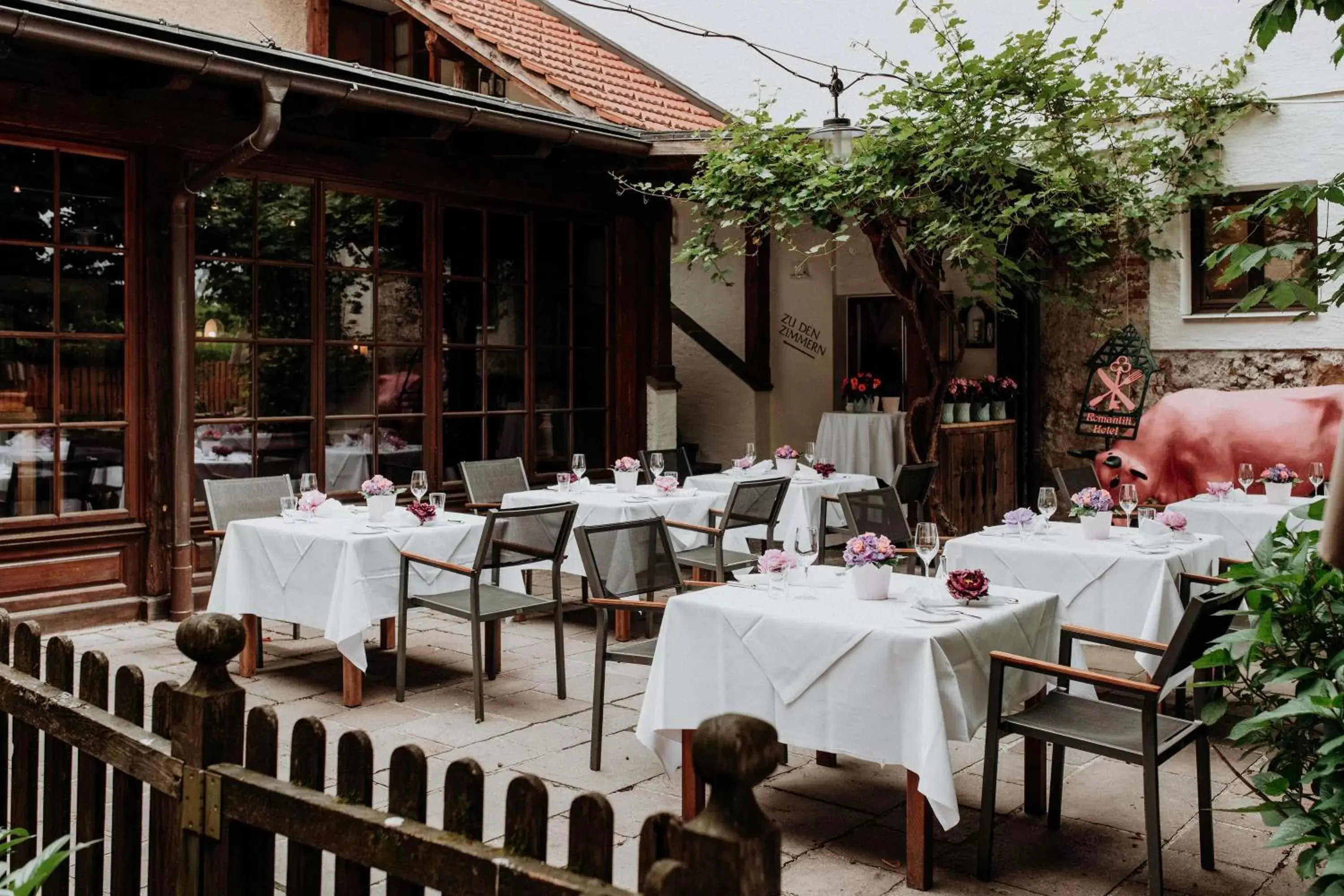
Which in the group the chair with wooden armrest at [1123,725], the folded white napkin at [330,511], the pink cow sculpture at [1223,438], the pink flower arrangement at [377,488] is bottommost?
the chair with wooden armrest at [1123,725]

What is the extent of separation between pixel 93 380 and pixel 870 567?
5106 mm

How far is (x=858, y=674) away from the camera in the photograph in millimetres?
3617

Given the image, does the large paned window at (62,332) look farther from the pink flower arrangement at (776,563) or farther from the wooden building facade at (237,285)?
the pink flower arrangement at (776,563)

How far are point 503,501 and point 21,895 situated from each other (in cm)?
584

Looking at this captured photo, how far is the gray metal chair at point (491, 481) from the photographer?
25.8ft

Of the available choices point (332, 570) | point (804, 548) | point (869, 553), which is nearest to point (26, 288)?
point (332, 570)

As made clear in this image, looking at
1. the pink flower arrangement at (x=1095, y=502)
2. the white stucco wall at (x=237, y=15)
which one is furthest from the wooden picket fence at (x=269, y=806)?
the white stucco wall at (x=237, y=15)

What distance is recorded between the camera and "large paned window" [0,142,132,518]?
6.78 m

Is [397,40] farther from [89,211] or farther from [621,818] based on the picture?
[621,818]

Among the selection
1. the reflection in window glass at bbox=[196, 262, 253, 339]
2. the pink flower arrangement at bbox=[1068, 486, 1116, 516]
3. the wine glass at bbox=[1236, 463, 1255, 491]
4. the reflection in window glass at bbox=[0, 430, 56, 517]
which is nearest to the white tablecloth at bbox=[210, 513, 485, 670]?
the reflection in window glass at bbox=[0, 430, 56, 517]

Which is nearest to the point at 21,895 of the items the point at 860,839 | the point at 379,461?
the point at 860,839

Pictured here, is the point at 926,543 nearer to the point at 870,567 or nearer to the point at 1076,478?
the point at 870,567

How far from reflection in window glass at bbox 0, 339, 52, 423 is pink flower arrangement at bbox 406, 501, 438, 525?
8.07 ft

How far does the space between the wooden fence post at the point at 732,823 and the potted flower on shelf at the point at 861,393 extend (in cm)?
991
